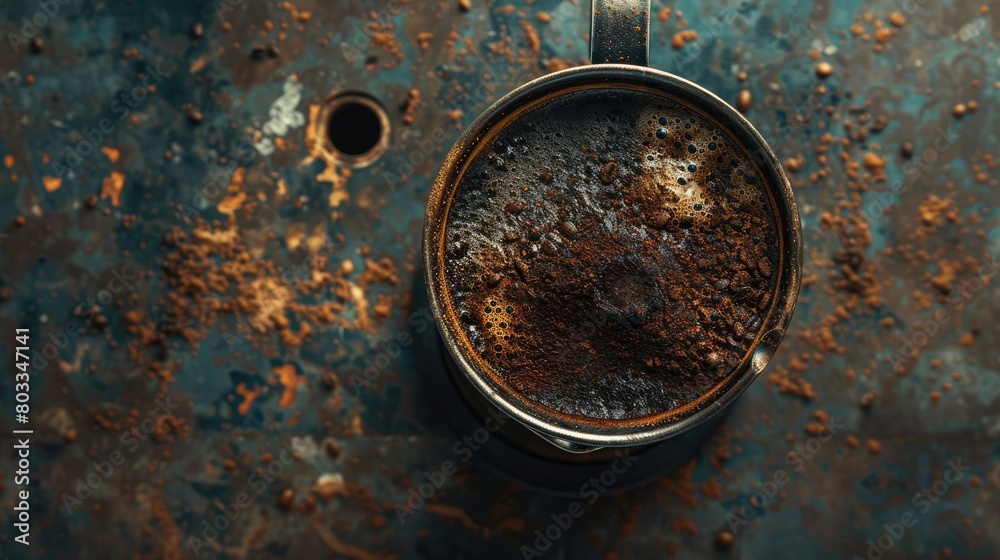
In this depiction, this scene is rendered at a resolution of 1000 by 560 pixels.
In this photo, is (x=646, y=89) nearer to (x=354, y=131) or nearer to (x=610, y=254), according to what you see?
(x=610, y=254)

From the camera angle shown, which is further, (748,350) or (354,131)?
(354,131)

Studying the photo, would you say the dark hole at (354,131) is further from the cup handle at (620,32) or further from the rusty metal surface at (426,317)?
the cup handle at (620,32)

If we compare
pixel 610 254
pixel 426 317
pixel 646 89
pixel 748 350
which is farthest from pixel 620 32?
pixel 426 317

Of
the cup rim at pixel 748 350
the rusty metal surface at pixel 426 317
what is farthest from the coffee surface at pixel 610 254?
the rusty metal surface at pixel 426 317

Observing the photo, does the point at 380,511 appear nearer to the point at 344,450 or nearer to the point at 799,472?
the point at 344,450

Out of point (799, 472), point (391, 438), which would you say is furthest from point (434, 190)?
point (799, 472)

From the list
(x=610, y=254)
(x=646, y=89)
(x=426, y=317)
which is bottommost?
(x=426, y=317)
